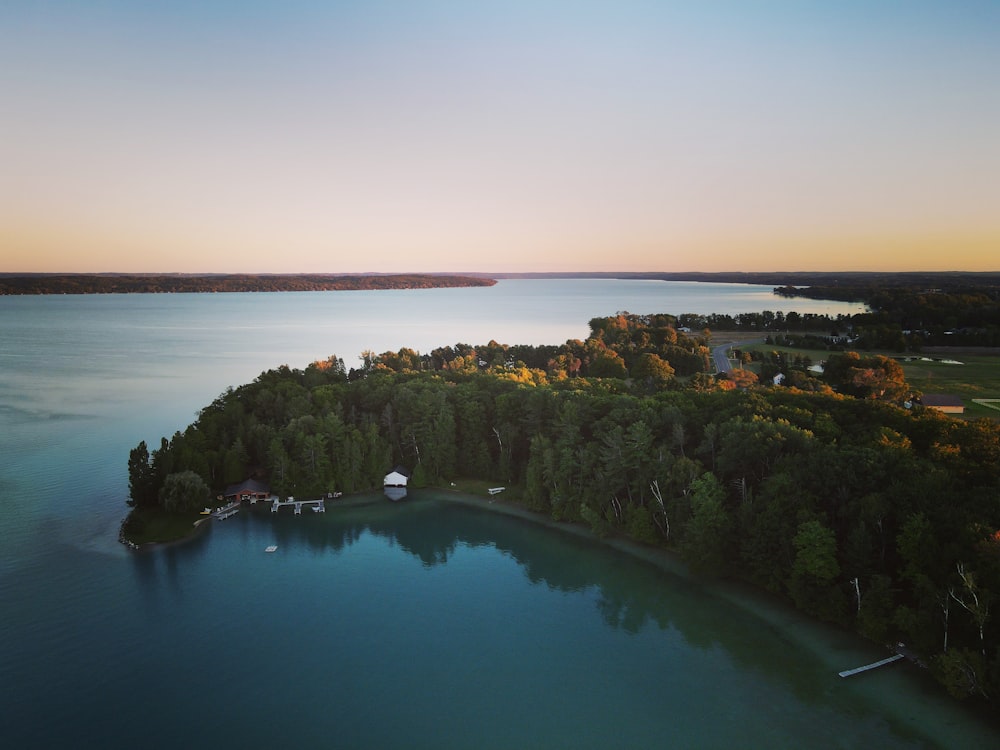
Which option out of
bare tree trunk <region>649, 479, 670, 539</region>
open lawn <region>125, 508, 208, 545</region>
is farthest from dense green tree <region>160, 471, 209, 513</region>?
bare tree trunk <region>649, 479, 670, 539</region>

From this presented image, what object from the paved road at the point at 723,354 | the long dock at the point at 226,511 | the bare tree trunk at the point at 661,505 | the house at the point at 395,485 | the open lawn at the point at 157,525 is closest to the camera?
the bare tree trunk at the point at 661,505

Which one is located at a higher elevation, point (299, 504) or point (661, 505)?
point (661, 505)

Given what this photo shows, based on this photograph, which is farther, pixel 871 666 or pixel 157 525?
pixel 157 525

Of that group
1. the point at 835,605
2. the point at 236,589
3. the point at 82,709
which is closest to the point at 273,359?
the point at 236,589

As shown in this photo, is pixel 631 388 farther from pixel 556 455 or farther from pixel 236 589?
pixel 236 589

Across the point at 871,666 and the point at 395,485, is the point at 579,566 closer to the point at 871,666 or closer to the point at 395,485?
the point at 871,666

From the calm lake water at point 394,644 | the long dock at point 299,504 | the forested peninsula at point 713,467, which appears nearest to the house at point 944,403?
the forested peninsula at point 713,467

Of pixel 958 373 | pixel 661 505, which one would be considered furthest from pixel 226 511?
pixel 958 373

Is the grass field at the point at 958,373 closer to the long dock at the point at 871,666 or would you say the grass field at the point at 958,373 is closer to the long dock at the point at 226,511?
the long dock at the point at 871,666
